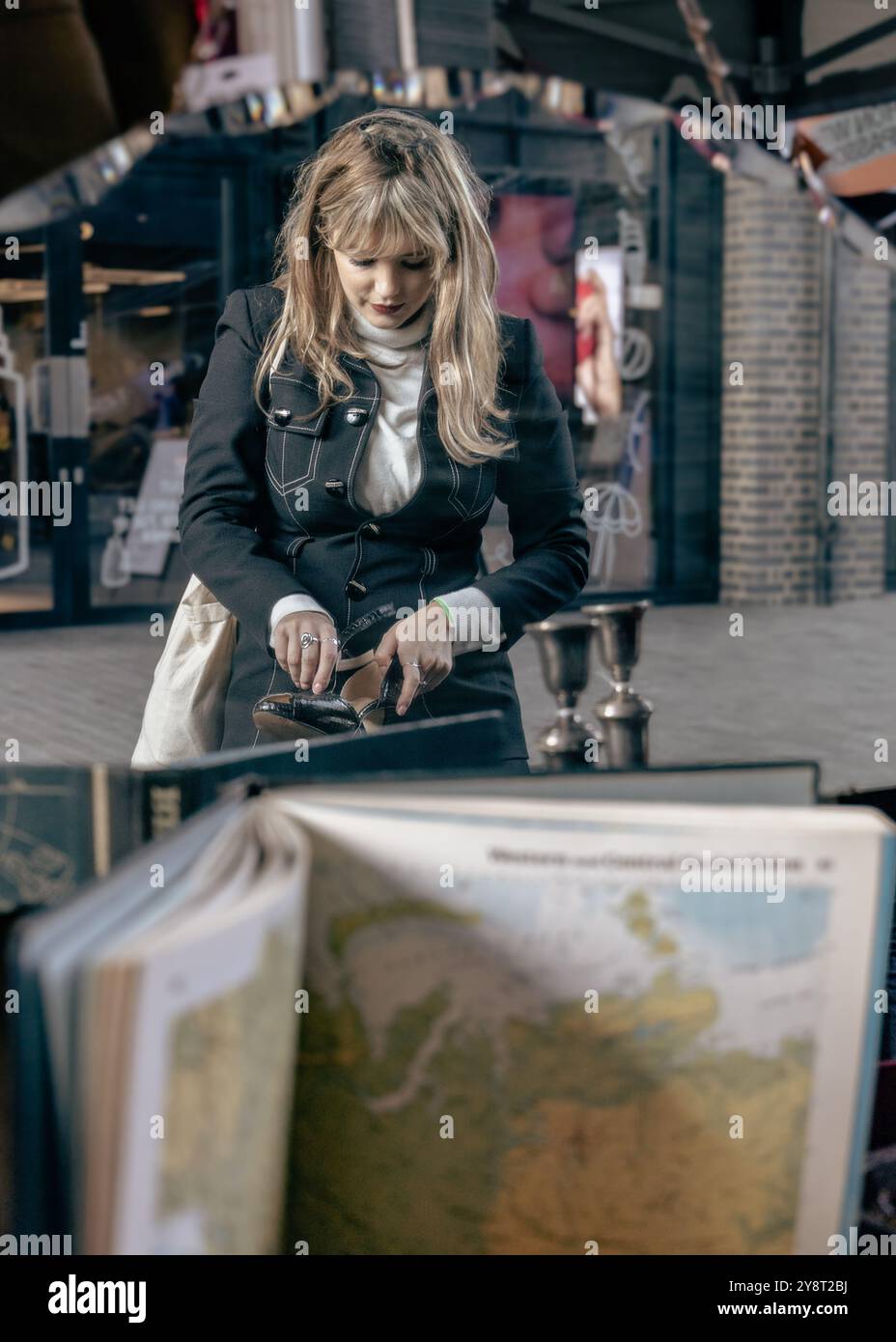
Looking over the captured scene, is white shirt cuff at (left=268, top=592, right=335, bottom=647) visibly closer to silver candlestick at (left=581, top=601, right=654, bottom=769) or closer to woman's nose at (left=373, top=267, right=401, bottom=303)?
woman's nose at (left=373, top=267, right=401, bottom=303)

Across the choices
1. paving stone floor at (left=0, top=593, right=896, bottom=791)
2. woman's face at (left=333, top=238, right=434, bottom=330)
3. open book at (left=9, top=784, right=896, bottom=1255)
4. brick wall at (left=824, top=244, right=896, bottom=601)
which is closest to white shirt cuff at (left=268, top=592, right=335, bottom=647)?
woman's face at (left=333, top=238, right=434, bottom=330)

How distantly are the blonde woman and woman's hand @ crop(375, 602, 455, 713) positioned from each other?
24mm

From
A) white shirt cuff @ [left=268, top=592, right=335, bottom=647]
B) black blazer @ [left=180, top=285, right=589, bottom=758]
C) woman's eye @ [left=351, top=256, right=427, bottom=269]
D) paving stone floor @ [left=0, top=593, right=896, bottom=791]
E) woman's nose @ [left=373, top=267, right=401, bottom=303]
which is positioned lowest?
paving stone floor @ [left=0, top=593, right=896, bottom=791]

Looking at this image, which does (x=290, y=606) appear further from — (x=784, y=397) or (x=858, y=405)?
(x=858, y=405)

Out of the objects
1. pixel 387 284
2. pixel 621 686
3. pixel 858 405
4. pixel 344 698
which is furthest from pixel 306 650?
pixel 858 405

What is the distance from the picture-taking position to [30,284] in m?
10.2

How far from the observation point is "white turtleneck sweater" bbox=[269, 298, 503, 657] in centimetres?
208

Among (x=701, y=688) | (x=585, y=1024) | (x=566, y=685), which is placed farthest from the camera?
(x=701, y=688)

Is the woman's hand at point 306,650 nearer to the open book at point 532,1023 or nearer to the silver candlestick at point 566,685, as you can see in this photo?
the open book at point 532,1023

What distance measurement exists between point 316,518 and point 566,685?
1.89 meters

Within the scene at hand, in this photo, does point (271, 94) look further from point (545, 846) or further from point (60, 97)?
point (545, 846)

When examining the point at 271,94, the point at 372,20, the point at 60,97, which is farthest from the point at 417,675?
the point at 271,94

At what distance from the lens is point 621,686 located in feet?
13.2

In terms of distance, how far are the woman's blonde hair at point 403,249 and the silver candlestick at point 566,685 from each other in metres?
1.79
